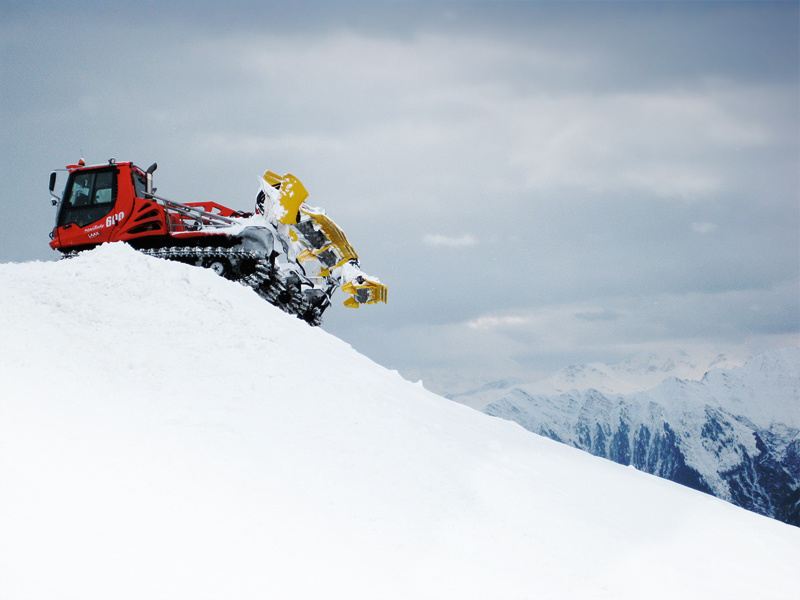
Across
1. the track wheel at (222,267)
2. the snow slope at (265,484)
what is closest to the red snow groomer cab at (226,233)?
the track wheel at (222,267)

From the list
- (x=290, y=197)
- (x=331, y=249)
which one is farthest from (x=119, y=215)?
(x=331, y=249)

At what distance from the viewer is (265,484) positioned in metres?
7.44

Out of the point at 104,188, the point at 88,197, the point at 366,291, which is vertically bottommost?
the point at 366,291

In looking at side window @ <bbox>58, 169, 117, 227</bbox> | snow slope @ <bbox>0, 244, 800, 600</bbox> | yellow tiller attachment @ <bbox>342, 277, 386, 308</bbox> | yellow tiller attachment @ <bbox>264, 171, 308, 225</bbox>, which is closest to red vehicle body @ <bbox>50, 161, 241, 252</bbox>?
side window @ <bbox>58, 169, 117, 227</bbox>

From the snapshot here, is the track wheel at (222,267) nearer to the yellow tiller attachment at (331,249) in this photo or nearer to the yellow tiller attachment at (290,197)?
the yellow tiller attachment at (290,197)

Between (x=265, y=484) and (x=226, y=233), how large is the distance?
10.1 meters

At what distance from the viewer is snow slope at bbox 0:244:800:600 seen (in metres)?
6.13

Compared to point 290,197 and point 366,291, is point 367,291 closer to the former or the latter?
point 366,291

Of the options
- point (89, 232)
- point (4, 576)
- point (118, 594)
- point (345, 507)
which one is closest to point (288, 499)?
point (345, 507)

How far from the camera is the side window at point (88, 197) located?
16969mm

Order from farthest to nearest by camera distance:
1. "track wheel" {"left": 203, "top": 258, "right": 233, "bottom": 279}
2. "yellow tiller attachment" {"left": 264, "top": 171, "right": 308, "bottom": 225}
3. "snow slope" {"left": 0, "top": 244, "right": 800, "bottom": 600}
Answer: "yellow tiller attachment" {"left": 264, "top": 171, "right": 308, "bottom": 225} → "track wheel" {"left": 203, "top": 258, "right": 233, "bottom": 279} → "snow slope" {"left": 0, "top": 244, "right": 800, "bottom": 600}

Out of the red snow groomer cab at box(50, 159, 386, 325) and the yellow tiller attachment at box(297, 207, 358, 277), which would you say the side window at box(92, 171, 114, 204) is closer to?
the red snow groomer cab at box(50, 159, 386, 325)

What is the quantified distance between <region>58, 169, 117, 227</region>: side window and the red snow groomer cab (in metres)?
0.02

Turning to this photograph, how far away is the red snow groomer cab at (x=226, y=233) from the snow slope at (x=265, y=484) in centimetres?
432
